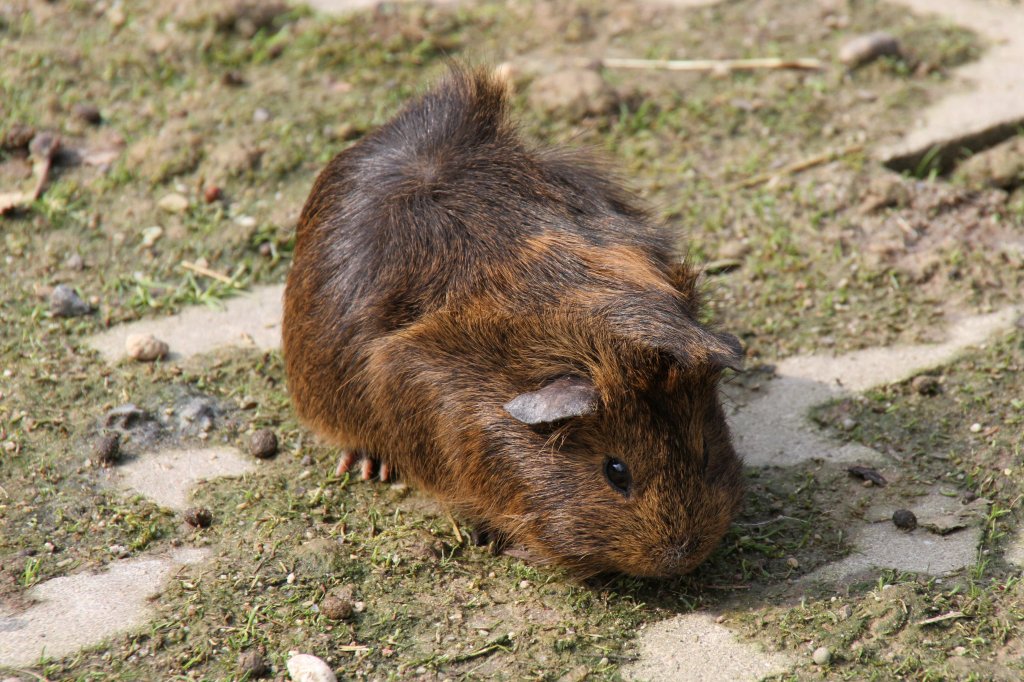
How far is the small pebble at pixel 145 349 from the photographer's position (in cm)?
464

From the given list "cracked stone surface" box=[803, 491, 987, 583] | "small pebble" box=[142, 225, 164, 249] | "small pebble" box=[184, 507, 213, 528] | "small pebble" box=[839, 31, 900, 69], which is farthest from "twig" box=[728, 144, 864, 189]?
"small pebble" box=[184, 507, 213, 528]

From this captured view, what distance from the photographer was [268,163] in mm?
5680

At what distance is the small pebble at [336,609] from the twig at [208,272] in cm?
207

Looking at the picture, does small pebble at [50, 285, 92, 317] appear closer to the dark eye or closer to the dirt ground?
the dirt ground

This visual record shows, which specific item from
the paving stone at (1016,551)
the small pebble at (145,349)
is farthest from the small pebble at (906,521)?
the small pebble at (145,349)

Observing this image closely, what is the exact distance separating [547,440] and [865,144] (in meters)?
3.08

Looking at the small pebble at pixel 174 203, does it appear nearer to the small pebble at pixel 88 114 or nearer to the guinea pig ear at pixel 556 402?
the small pebble at pixel 88 114

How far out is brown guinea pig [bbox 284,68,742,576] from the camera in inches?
137

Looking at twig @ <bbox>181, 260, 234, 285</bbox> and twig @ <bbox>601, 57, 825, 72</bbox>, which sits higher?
twig @ <bbox>601, 57, 825, 72</bbox>

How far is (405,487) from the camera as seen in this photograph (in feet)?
13.7

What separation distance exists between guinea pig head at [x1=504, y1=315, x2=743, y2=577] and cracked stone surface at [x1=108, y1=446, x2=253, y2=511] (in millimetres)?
1251

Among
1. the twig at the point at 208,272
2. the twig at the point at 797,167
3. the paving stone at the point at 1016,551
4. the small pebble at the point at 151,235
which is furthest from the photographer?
the twig at the point at 797,167

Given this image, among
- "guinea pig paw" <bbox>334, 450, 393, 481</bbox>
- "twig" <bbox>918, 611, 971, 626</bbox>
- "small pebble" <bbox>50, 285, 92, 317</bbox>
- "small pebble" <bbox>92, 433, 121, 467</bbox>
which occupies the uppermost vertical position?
"small pebble" <bbox>50, 285, 92, 317</bbox>

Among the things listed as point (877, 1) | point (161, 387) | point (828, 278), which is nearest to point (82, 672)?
point (161, 387)
